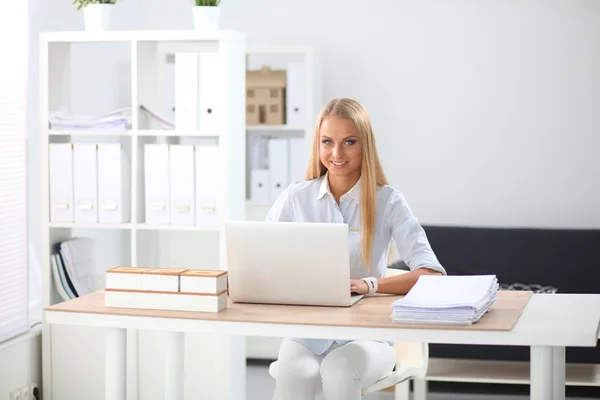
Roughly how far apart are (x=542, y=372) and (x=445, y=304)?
316 millimetres

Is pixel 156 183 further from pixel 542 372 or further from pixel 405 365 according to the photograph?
pixel 542 372

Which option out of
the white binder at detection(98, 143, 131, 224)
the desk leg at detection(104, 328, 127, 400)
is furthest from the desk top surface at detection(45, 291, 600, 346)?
the white binder at detection(98, 143, 131, 224)

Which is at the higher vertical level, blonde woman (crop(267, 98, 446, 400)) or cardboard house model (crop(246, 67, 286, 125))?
Answer: cardboard house model (crop(246, 67, 286, 125))

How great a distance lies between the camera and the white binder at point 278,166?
5.38 meters

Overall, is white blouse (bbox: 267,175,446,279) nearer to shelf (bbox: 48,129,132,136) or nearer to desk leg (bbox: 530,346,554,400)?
desk leg (bbox: 530,346,554,400)

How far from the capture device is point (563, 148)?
212 inches

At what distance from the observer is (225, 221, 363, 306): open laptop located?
2611 mm

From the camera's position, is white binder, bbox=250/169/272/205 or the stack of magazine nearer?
the stack of magazine

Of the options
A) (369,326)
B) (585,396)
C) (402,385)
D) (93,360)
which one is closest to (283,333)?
(369,326)

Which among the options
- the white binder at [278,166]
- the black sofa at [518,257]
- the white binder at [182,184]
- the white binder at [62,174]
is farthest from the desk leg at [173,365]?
the white binder at [278,166]

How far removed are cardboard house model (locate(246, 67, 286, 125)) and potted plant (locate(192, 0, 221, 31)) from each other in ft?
4.45

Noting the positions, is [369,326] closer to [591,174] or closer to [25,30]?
[25,30]

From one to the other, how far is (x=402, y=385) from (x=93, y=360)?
1300 millimetres

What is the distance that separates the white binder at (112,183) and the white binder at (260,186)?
147 cm
